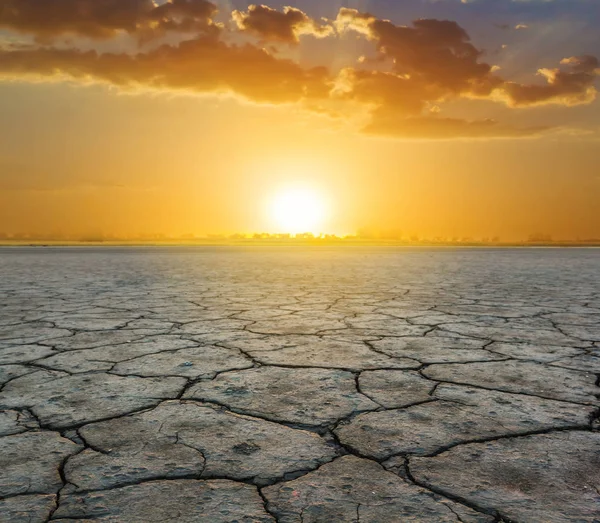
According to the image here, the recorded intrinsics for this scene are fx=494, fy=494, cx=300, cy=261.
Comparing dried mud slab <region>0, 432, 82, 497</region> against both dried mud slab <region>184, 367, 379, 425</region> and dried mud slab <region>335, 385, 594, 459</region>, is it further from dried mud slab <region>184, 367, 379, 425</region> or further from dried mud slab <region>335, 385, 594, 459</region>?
dried mud slab <region>335, 385, 594, 459</region>

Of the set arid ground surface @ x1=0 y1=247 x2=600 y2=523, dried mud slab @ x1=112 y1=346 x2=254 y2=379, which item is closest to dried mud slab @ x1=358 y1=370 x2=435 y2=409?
arid ground surface @ x1=0 y1=247 x2=600 y2=523

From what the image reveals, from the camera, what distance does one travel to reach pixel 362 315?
131 inches

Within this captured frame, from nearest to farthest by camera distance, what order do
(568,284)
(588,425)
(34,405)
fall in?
(588,425)
(34,405)
(568,284)

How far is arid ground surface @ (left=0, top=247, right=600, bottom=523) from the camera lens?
979 millimetres

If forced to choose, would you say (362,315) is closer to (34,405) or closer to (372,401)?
(372,401)

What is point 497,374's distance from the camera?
6.20 feet

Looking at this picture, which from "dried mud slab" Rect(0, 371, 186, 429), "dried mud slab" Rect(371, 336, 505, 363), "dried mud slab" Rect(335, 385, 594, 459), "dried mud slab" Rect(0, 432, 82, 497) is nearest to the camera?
"dried mud slab" Rect(0, 432, 82, 497)

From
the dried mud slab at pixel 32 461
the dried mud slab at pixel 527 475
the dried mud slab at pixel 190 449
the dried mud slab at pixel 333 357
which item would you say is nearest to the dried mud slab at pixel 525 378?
the dried mud slab at pixel 333 357

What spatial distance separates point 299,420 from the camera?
141 cm

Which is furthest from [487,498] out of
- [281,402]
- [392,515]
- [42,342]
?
[42,342]

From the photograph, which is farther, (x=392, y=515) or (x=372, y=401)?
(x=372, y=401)

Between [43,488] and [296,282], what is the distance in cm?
480

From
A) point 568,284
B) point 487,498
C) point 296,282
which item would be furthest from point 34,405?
point 568,284

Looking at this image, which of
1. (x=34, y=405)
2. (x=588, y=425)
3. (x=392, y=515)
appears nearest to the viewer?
(x=392, y=515)
